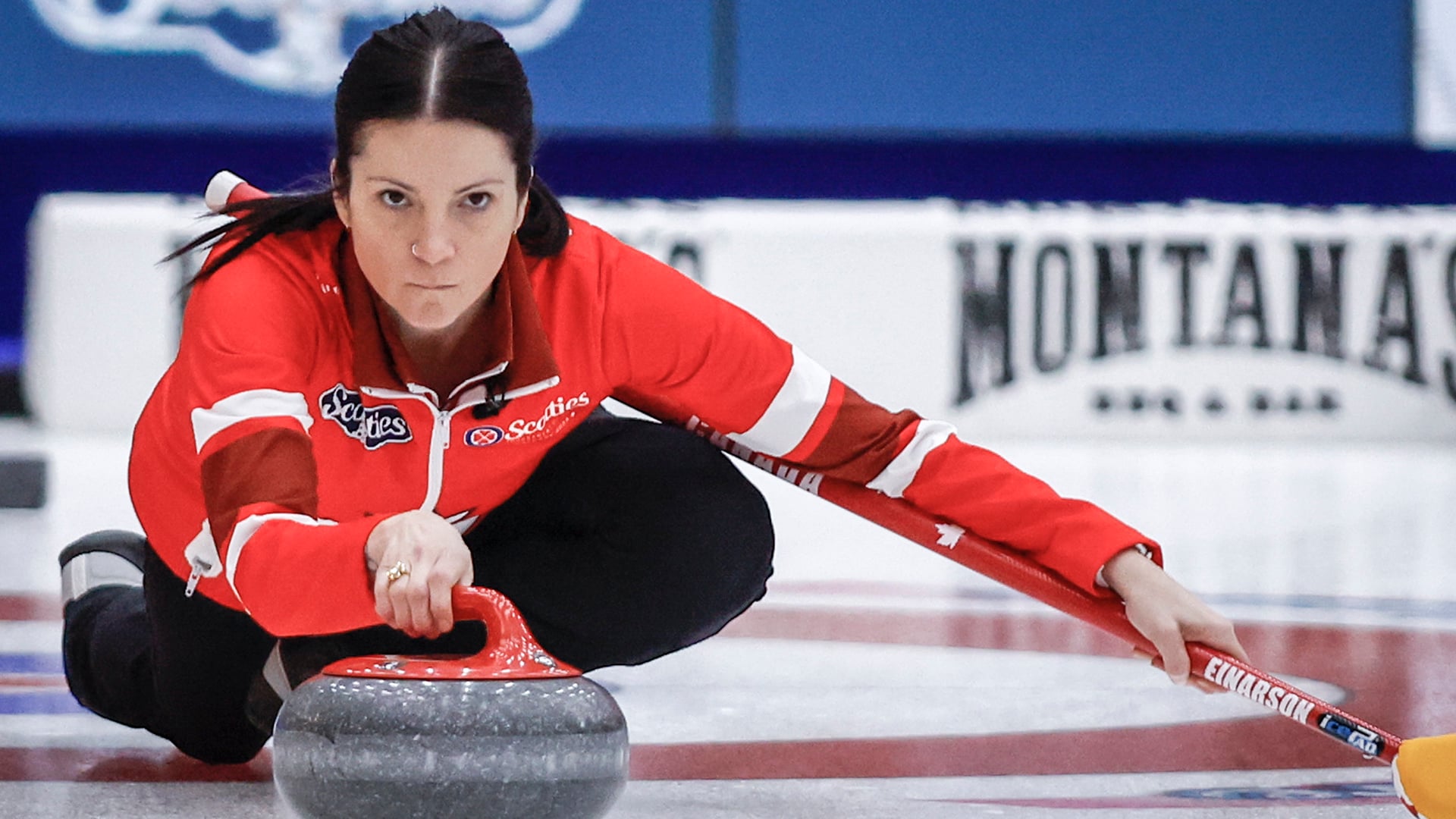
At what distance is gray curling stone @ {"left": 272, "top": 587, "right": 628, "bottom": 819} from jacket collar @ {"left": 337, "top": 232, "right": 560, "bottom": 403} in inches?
12.8

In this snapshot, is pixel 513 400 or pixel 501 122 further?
pixel 513 400

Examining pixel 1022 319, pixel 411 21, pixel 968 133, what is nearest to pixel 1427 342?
pixel 1022 319

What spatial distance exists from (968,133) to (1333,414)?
69.5 inches

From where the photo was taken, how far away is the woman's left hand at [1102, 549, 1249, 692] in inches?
60.2

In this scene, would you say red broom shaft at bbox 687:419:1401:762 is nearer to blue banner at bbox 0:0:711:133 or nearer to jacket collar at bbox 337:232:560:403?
jacket collar at bbox 337:232:560:403

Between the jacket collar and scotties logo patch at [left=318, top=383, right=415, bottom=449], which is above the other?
the jacket collar

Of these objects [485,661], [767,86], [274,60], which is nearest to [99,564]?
[485,661]

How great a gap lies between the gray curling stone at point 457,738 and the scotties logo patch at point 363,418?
1.08 feet

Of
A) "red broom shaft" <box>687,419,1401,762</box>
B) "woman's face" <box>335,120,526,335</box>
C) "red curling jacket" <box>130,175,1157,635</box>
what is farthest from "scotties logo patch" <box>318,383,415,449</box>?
"red broom shaft" <box>687,419,1401,762</box>

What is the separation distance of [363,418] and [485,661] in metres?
0.39

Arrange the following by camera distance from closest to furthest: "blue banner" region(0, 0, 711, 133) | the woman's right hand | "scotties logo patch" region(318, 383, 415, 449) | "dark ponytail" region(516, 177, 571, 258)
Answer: the woman's right hand, "scotties logo patch" region(318, 383, 415, 449), "dark ponytail" region(516, 177, 571, 258), "blue banner" region(0, 0, 711, 133)

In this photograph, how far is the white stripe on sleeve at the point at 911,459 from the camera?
1696 millimetres

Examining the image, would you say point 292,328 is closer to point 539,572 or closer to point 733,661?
point 539,572

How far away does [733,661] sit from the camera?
2.42 meters
